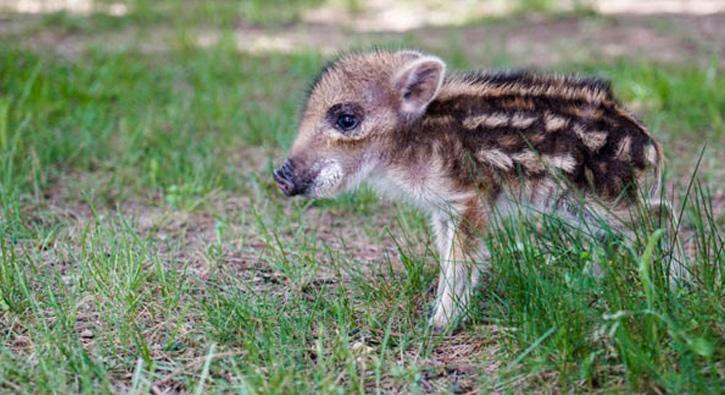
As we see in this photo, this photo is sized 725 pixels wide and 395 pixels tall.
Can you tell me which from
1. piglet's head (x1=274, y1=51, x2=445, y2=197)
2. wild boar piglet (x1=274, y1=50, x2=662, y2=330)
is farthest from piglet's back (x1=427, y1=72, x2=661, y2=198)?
piglet's head (x1=274, y1=51, x2=445, y2=197)

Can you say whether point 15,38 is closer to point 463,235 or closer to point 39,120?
point 39,120

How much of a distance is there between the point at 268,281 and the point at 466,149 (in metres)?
1.09

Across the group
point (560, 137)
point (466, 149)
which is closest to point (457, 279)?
point (466, 149)

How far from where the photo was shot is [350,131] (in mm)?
4453

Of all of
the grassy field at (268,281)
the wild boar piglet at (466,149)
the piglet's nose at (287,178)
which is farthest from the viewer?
the piglet's nose at (287,178)

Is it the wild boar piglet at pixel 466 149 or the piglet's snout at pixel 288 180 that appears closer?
the wild boar piglet at pixel 466 149

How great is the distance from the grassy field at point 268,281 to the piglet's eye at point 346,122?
1.88ft

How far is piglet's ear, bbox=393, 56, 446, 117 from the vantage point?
439 cm

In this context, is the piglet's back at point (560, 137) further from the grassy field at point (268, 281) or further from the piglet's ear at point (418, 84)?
the grassy field at point (268, 281)

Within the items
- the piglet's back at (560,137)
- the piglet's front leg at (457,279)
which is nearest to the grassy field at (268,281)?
the piglet's front leg at (457,279)

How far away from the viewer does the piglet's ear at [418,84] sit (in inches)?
173

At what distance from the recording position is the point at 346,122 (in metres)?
4.47

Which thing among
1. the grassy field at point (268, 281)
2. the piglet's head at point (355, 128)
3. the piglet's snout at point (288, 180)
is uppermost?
the piglet's head at point (355, 128)

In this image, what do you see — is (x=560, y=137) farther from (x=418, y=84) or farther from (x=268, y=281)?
(x=268, y=281)
